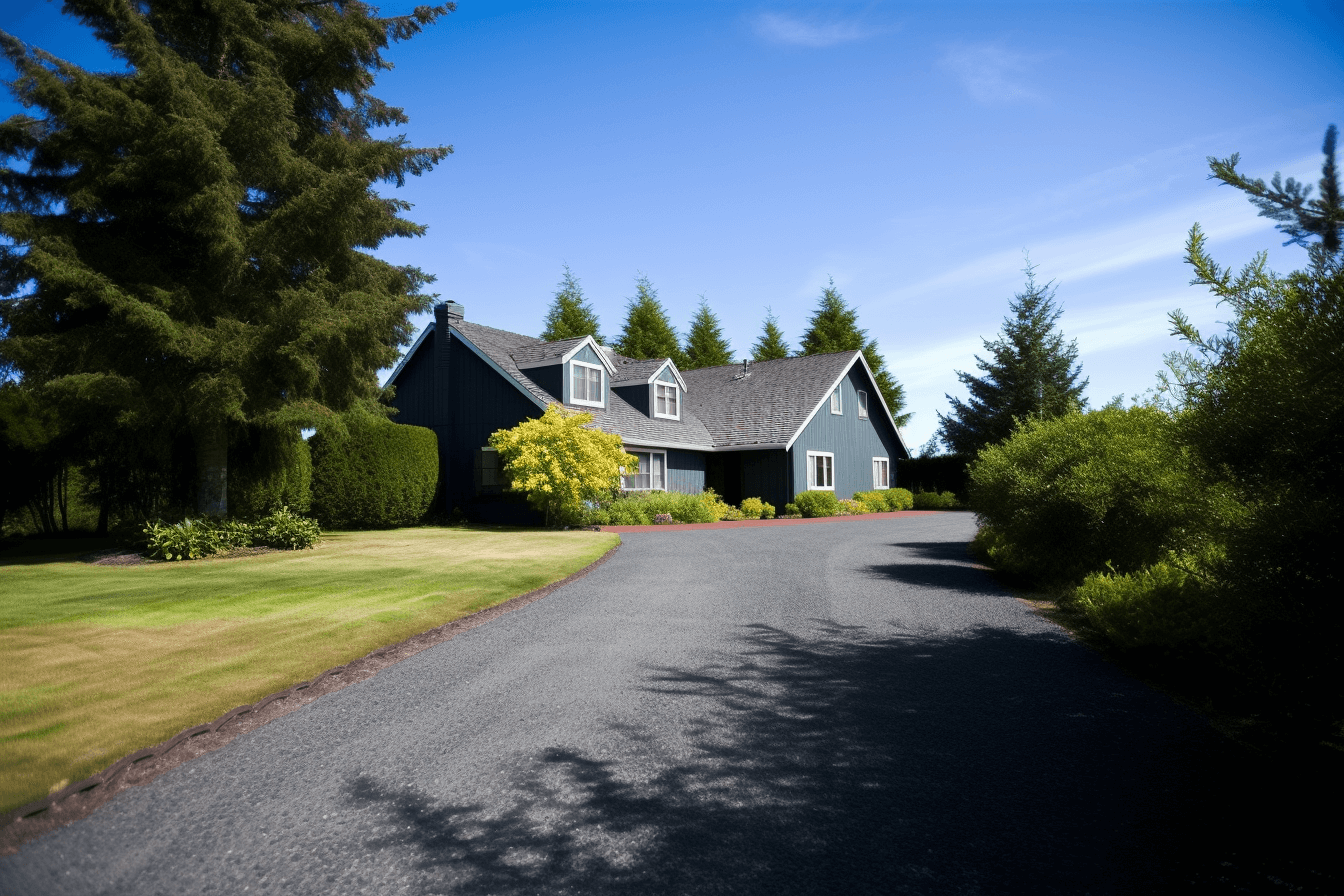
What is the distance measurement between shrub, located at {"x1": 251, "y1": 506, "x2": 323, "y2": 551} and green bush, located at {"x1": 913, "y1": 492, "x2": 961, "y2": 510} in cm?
2857

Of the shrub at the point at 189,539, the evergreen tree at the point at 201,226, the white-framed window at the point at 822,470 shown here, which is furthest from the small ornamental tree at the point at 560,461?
the white-framed window at the point at 822,470

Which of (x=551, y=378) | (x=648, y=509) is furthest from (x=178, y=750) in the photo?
(x=551, y=378)

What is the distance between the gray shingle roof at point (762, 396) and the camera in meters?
30.6

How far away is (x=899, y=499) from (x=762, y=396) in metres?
8.21

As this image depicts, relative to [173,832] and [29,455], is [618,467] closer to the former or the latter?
[29,455]

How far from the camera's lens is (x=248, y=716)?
214 inches

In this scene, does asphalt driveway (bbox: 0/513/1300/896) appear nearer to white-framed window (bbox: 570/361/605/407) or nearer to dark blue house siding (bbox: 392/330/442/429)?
white-framed window (bbox: 570/361/605/407)

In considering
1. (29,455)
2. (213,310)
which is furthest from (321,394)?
(29,455)

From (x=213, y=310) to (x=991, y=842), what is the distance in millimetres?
16929

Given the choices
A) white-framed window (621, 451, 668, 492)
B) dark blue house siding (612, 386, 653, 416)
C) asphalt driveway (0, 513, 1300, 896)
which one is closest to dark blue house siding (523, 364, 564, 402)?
white-framed window (621, 451, 668, 492)

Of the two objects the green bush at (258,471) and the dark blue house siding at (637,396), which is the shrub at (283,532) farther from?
the dark blue house siding at (637,396)

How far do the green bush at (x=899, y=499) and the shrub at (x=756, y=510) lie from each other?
8.08m

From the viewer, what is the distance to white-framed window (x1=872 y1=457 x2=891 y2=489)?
36.2 m

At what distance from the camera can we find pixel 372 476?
2152cm
